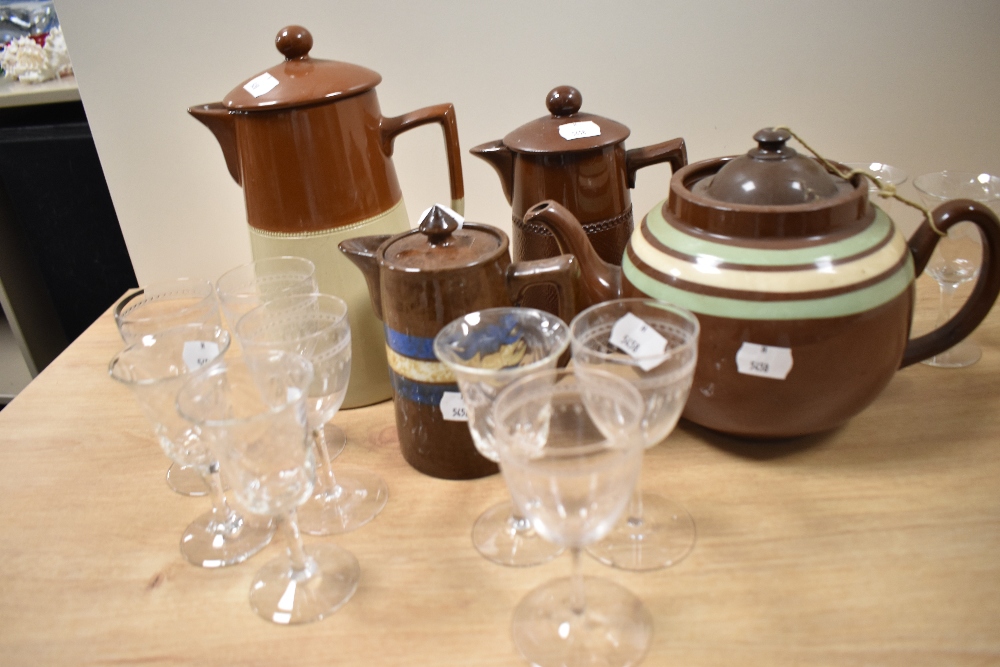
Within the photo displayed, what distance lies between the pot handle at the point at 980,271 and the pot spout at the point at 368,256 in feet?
1.62

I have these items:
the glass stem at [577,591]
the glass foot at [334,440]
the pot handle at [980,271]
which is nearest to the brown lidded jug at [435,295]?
the glass foot at [334,440]

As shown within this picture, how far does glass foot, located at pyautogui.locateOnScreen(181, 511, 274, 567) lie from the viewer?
2.21 ft

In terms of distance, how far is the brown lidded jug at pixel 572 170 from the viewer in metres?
0.82

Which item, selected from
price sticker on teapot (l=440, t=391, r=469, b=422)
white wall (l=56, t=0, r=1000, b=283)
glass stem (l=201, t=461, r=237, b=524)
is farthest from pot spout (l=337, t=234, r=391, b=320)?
white wall (l=56, t=0, r=1000, b=283)

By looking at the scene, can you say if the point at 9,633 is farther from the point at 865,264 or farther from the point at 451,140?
the point at 865,264

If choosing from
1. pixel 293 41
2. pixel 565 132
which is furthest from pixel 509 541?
pixel 293 41

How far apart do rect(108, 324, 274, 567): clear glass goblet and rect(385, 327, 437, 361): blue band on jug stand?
0.15m

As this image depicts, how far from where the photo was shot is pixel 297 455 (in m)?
0.57

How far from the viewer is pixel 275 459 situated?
564 millimetres

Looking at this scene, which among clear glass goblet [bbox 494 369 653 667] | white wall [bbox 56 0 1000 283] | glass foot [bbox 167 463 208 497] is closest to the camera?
clear glass goblet [bbox 494 369 653 667]

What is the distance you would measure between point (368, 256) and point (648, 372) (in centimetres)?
30

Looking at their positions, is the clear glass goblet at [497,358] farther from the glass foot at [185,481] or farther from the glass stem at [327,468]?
the glass foot at [185,481]

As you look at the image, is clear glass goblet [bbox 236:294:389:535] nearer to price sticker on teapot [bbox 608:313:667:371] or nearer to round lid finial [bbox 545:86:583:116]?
price sticker on teapot [bbox 608:313:667:371]

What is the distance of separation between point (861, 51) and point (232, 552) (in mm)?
1060
